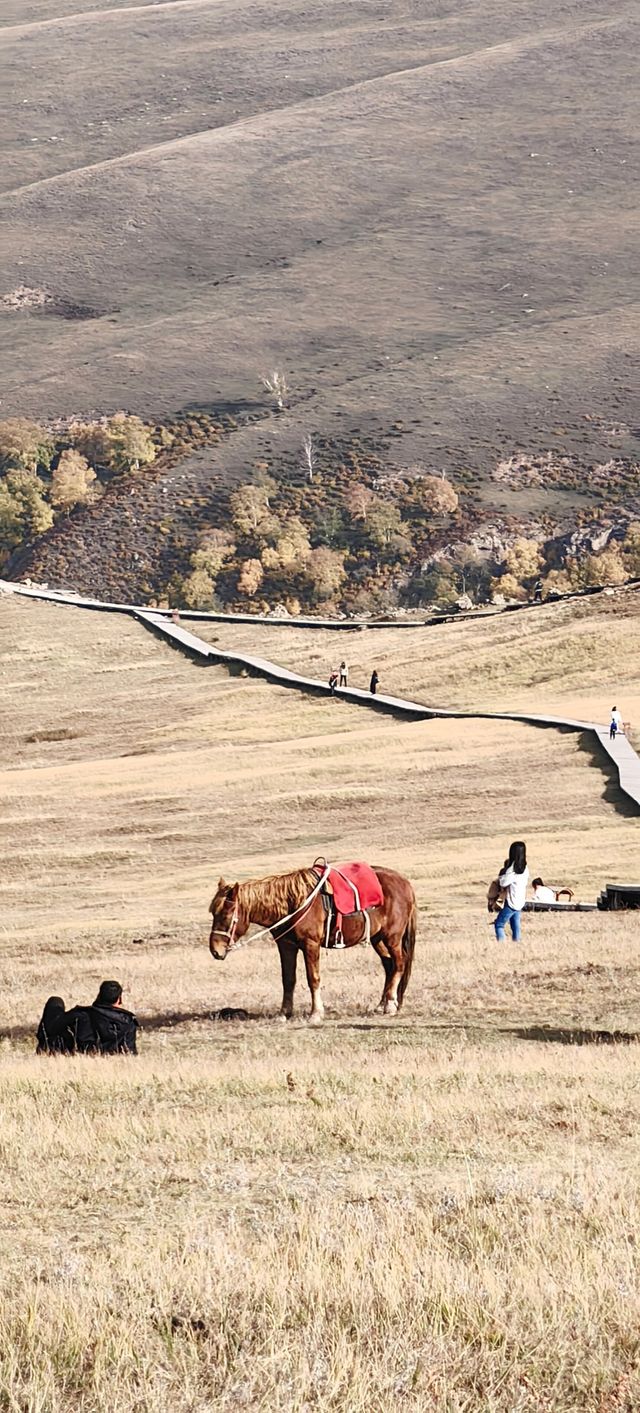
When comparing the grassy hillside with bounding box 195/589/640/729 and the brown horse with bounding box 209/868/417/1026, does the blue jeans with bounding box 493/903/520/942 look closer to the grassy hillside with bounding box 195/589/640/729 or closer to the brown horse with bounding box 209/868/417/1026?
the brown horse with bounding box 209/868/417/1026

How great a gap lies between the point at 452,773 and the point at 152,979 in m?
31.5

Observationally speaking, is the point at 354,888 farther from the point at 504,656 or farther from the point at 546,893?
the point at 504,656

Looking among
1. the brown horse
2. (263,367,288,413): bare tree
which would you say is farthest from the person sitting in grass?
(263,367,288,413): bare tree

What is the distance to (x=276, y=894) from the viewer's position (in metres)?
18.0

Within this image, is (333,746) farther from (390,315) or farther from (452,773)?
(390,315)

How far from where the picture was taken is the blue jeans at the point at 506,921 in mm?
25375

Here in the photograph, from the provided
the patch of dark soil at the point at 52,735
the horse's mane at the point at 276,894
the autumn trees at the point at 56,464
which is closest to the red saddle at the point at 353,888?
the horse's mane at the point at 276,894

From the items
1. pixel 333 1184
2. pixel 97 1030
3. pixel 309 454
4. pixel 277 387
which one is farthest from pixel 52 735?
pixel 277 387

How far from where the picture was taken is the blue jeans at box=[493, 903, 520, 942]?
25.4m

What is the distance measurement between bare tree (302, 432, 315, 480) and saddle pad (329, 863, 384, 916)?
483 ft

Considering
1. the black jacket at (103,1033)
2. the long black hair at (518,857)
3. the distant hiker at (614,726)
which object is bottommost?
the distant hiker at (614,726)

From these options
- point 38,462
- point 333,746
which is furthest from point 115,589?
point 333,746

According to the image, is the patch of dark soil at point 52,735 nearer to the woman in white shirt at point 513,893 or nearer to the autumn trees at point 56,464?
the woman in white shirt at point 513,893

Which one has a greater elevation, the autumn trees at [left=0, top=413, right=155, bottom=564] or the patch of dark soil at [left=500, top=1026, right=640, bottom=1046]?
the patch of dark soil at [left=500, top=1026, right=640, bottom=1046]
